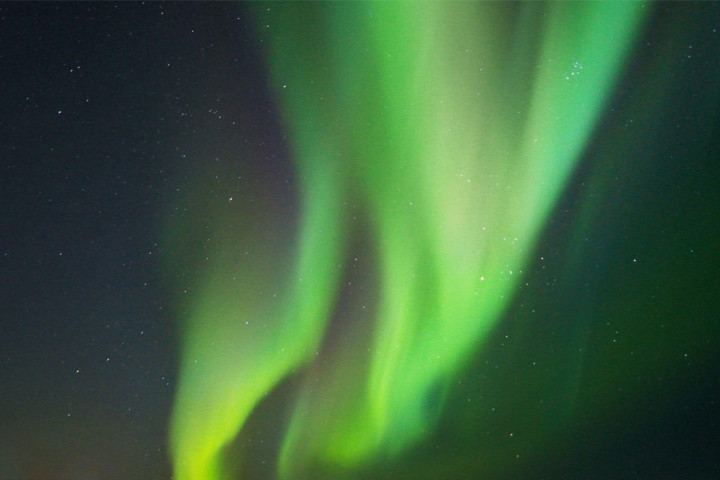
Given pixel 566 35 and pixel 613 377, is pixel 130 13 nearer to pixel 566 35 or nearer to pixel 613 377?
pixel 566 35

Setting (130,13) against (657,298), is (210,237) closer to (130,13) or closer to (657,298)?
(130,13)

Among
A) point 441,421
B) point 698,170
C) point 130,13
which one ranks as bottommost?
point 441,421

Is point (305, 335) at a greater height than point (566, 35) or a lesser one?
lesser

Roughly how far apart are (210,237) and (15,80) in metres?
0.26

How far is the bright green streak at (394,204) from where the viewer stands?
674 mm

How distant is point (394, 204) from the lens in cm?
69

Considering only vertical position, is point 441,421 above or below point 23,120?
below

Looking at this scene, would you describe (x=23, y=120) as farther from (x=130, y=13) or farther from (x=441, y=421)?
(x=441, y=421)

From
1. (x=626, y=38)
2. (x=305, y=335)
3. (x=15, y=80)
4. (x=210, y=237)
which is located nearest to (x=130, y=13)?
(x=15, y=80)

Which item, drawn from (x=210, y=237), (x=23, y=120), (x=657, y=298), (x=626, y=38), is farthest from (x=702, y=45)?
(x=23, y=120)

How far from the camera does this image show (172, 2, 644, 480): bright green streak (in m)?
0.67

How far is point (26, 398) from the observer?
0.71 m

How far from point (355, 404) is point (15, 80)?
497 millimetres

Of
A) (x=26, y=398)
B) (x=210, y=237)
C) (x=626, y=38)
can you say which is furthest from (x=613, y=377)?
(x=26, y=398)
